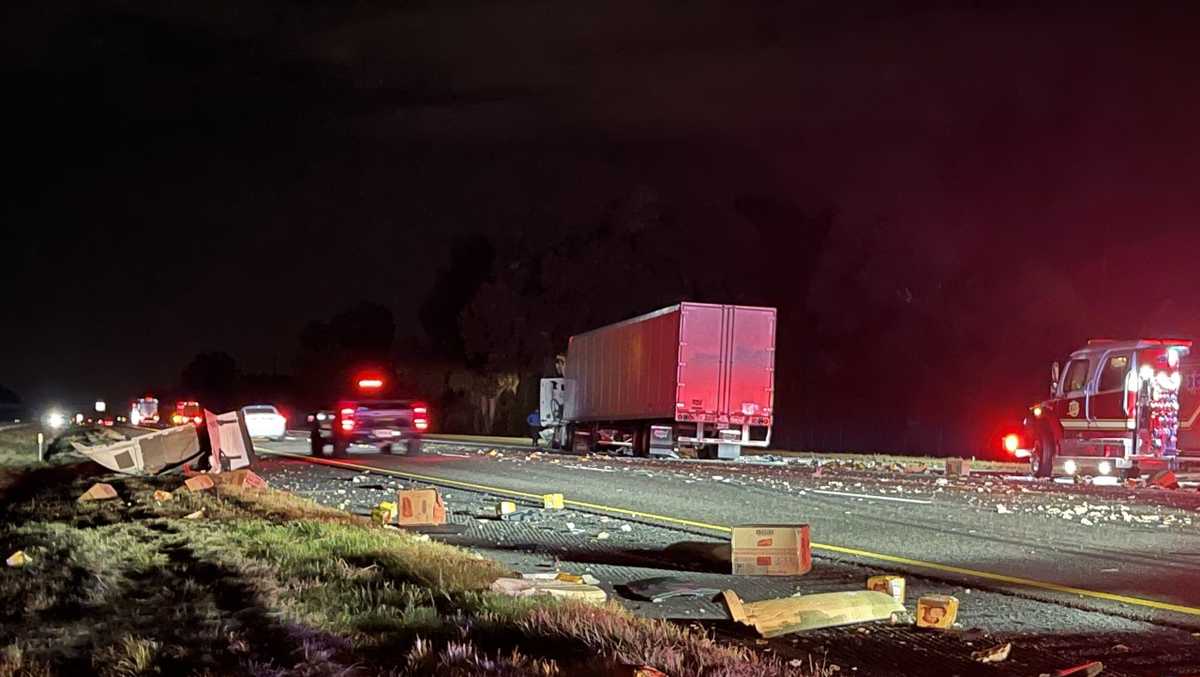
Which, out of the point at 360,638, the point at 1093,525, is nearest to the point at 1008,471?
the point at 1093,525

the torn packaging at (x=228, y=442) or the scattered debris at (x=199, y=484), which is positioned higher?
the torn packaging at (x=228, y=442)

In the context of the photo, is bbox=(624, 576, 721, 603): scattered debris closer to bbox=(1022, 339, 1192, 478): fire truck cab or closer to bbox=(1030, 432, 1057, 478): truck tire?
bbox=(1022, 339, 1192, 478): fire truck cab

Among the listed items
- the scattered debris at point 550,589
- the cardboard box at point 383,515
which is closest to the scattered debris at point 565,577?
the scattered debris at point 550,589

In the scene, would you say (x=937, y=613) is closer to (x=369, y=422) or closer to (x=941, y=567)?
(x=941, y=567)

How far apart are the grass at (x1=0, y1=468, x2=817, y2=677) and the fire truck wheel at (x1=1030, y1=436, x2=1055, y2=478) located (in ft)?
59.7

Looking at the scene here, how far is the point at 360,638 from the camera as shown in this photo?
23.6 feet

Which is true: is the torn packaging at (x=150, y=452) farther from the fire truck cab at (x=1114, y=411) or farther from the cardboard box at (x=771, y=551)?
the fire truck cab at (x=1114, y=411)

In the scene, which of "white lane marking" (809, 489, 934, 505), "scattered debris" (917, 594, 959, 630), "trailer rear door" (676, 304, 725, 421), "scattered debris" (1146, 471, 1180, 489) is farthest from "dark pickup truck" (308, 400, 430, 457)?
"scattered debris" (917, 594, 959, 630)

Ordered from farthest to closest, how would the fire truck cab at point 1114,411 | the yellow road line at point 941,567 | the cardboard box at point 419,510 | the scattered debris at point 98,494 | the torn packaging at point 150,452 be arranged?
the fire truck cab at point 1114,411 → the torn packaging at point 150,452 → the scattered debris at point 98,494 → the cardboard box at point 419,510 → the yellow road line at point 941,567

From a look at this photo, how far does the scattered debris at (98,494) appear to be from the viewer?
16.9 metres

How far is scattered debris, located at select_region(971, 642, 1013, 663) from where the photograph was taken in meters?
7.27

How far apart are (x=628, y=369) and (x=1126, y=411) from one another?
15.7 metres

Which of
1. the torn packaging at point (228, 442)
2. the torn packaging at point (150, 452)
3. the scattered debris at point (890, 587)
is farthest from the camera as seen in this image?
the torn packaging at point (150, 452)

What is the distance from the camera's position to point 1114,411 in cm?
2525
